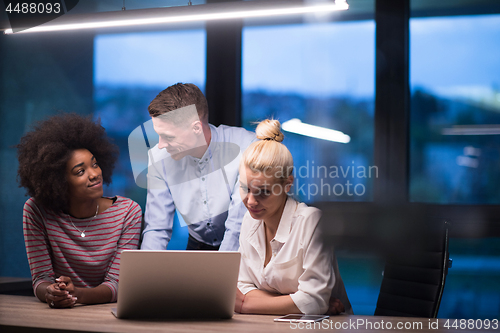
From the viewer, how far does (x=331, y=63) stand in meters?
2.87

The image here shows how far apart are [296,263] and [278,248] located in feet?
0.32

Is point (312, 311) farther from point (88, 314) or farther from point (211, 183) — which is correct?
point (211, 183)

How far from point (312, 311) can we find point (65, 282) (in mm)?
865

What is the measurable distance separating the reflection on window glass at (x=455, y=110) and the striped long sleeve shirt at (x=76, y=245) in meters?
1.76

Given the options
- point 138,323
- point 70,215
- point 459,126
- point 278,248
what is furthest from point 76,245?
point 459,126

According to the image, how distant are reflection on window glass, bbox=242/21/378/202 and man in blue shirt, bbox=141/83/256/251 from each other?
587 millimetres

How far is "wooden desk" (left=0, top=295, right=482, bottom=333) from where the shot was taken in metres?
1.14

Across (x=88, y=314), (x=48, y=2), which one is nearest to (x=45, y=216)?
(x=88, y=314)

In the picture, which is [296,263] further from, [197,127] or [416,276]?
[197,127]

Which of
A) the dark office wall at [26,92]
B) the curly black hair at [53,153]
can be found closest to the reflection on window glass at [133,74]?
the dark office wall at [26,92]

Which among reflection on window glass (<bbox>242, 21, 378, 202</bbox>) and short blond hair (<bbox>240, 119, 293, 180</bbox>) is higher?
reflection on window glass (<bbox>242, 21, 378, 202</bbox>)

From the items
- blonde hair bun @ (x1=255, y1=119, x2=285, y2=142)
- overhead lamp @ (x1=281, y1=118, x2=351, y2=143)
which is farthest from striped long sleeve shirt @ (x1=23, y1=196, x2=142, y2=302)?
overhead lamp @ (x1=281, y1=118, x2=351, y2=143)

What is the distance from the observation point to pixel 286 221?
5.24ft

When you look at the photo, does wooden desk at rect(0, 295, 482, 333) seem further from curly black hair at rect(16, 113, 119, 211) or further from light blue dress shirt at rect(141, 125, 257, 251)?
light blue dress shirt at rect(141, 125, 257, 251)
